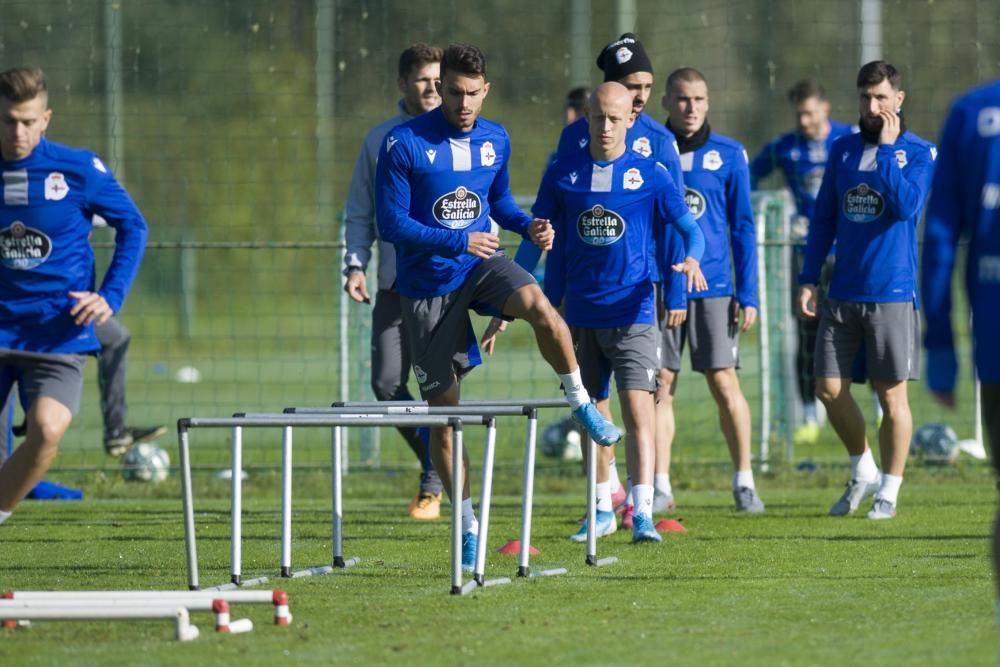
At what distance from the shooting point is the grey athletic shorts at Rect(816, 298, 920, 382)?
9.59 meters

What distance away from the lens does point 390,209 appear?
7.66 metres

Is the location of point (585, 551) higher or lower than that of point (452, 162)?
lower

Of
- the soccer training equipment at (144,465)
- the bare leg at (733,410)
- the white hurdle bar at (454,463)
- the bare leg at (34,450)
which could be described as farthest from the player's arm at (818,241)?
the soccer training equipment at (144,465)

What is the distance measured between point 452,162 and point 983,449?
21.5ft

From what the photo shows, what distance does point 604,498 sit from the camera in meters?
8.69

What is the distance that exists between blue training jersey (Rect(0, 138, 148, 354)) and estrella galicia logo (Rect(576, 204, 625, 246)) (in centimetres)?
235

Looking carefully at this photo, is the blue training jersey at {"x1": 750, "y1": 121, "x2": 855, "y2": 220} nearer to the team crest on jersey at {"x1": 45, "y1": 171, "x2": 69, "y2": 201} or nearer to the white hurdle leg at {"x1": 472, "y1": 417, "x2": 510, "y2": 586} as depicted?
the white hurdle leg at {"x1": 472, "y1": 417, "x2": 510, "y2": 586}

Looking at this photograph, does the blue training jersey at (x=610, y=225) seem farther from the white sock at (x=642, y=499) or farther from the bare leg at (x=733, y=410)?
the bare leg at (x=733, y=410)

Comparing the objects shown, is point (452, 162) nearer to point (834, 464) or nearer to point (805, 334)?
point (834, 464)

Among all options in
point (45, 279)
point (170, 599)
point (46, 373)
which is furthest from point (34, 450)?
point (170, 599)

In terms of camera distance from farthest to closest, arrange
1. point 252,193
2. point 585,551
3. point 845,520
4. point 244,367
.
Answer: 1. point 252,193
2. point 244,367
3. point 845,520
4. point 585,551

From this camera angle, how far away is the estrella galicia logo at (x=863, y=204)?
9.48m

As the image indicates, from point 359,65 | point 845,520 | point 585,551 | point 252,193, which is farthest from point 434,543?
point 252,193

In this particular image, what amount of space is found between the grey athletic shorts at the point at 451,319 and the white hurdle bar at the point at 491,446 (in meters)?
0.17
